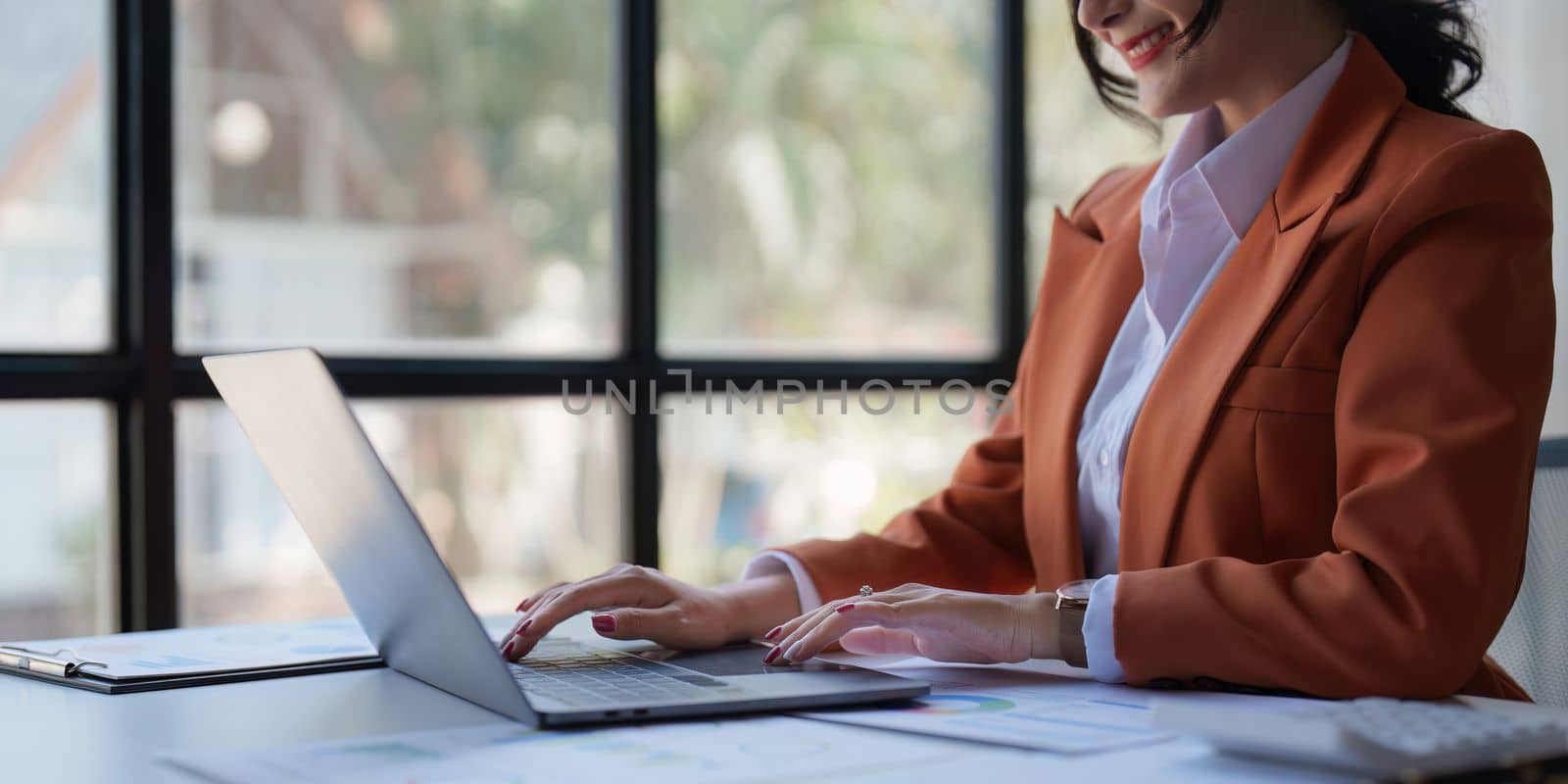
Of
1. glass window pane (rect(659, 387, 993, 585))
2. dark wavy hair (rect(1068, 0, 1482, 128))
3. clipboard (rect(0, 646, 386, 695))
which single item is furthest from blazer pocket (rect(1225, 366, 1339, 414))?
glass window pane (rect(659, 387, 993, 585))

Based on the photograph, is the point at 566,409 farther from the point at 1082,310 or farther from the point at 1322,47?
the point at 1322,47

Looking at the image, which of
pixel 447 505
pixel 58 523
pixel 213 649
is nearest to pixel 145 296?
pixel 58 523

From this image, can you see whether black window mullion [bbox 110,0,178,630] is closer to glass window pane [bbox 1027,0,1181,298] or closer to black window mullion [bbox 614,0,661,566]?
black window mullion [bbox 614,0,661,566]

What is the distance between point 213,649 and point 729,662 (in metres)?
0.45

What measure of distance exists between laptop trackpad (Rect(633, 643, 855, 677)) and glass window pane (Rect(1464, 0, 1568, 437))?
158cm

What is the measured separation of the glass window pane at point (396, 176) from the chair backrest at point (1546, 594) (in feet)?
5.26

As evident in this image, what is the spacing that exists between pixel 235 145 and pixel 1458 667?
6.08 ft

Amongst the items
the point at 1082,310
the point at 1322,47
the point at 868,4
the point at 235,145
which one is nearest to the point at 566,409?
the point at 235,145

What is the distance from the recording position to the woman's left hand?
3.38ft

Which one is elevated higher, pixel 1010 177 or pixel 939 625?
pixel 1010 177

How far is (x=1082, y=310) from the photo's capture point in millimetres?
1472

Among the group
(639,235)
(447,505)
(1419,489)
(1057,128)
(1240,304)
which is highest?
(1057,128)

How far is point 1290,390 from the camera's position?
1144 mm

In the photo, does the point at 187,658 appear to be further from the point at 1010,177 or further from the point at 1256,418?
the point at 1010,177
